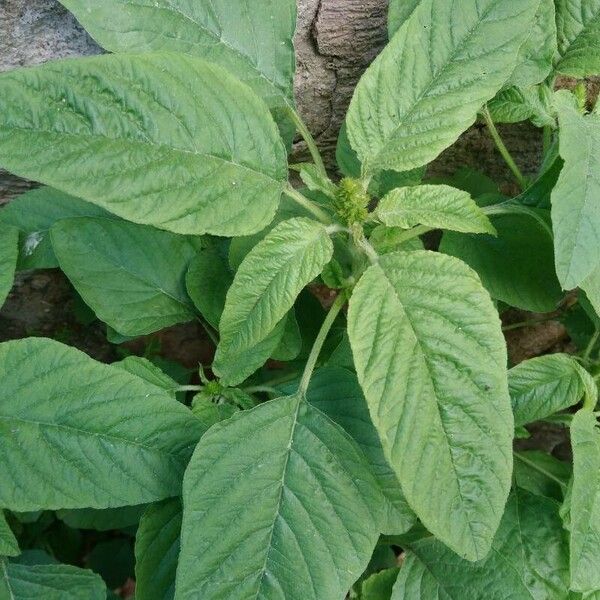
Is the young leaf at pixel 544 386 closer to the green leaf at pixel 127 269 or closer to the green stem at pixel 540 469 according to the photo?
the green stem at pixel 540 469

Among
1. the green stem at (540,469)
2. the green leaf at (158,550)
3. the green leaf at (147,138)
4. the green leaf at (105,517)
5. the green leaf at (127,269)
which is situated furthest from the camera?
the green leaf at (105,517)

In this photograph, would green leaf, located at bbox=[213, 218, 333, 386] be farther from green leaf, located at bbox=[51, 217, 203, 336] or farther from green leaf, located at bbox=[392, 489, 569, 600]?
green leaf, located at bbox=[392, 489, 569, 600]

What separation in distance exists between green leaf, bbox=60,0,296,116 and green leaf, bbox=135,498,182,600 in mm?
632

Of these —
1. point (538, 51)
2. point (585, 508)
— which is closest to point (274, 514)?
point (585, 508)

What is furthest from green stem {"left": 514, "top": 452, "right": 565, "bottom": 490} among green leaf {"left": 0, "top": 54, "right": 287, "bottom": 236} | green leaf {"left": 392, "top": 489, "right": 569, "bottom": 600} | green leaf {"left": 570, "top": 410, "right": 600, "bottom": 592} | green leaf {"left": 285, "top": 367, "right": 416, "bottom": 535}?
green leaf {"left": 0, "top": 54, "right": 287, "bottom": 236}

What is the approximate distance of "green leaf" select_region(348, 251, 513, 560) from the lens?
0.84 metres

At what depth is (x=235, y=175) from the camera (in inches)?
36.3

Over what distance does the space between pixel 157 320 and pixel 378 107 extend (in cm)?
50

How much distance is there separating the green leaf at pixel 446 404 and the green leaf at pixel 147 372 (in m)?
0.38

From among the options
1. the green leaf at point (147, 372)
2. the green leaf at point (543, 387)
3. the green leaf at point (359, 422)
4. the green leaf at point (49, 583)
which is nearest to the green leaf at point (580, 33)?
the green leaf at point (543, 387)

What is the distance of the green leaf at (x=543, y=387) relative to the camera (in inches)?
42.2

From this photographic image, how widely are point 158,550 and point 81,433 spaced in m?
0.23

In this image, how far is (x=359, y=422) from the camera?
1.07 m

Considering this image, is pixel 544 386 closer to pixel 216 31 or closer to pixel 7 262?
pixel 216 31
